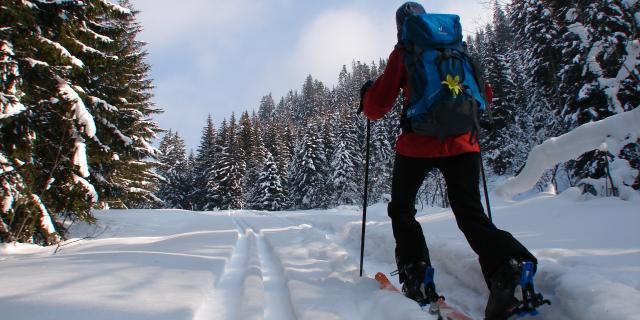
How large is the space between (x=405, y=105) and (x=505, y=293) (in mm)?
1413

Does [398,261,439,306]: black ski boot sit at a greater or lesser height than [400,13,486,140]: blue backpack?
lesser

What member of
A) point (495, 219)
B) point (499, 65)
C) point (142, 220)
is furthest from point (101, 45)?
point (499, 65)

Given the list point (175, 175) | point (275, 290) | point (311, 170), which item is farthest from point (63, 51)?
point (175, 175)

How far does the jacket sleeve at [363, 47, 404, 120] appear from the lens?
2.65m

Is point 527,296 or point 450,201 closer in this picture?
point 527,296

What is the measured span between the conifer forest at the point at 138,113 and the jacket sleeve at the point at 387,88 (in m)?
0.82

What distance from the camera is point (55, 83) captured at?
7242 millimetres

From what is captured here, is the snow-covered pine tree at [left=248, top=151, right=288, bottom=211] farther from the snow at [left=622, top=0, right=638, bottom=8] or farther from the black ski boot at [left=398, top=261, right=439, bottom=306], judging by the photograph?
the black ski boot at [left=398, top=261, right=439, bottom=306]

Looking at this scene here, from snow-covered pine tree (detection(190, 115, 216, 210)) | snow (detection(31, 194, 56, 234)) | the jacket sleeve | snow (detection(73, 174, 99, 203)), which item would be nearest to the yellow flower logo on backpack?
the jacket sleeve

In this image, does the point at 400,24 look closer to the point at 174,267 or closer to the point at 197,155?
the point at 174,267

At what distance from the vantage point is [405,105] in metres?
2.72

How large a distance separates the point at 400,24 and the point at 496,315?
2086 mm

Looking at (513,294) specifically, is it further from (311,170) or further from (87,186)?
(311,170)

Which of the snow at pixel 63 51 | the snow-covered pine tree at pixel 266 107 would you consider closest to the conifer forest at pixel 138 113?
the snow at pixel 63 51
